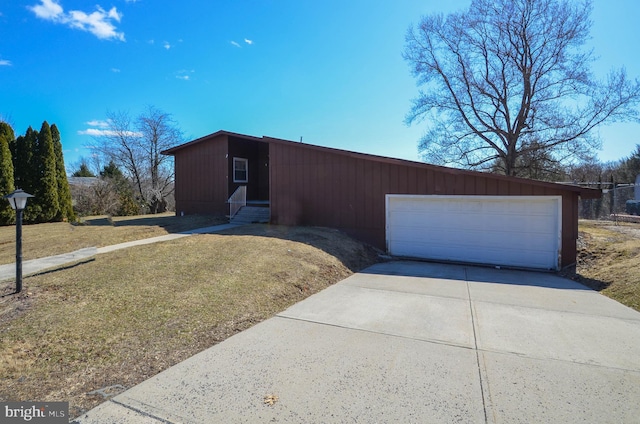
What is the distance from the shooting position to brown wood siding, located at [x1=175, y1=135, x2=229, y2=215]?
15.6 metres

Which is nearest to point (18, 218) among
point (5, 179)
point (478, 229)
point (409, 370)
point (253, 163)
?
point (409, 370)

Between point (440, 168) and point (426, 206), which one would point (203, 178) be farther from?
point (440, 168)

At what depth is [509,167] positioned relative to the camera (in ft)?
62.7

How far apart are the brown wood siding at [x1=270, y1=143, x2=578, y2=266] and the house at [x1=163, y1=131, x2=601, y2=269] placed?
0.09ft

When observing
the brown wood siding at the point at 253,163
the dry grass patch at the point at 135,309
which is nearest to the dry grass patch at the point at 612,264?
the dry grass patch at the point at 135,309

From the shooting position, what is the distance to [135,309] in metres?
4.58

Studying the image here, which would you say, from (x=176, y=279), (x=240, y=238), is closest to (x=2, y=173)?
(x=240, y=238)

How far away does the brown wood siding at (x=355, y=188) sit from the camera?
30.4ft

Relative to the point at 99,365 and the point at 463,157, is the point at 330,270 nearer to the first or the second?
the point at 99,365

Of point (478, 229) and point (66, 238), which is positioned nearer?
point (478, 229)

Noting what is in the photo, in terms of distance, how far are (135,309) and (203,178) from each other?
12.3 metres

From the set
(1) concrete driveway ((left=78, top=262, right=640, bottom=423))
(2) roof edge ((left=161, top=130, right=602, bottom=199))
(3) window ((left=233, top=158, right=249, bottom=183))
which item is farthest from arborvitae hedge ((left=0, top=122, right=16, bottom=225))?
(1) concrete driveway ((left=78, top=262, right=640, bottom=423))

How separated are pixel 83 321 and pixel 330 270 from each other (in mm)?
4780

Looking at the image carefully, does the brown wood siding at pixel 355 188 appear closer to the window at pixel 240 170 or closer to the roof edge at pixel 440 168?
the roof edge at pixel 440 168
